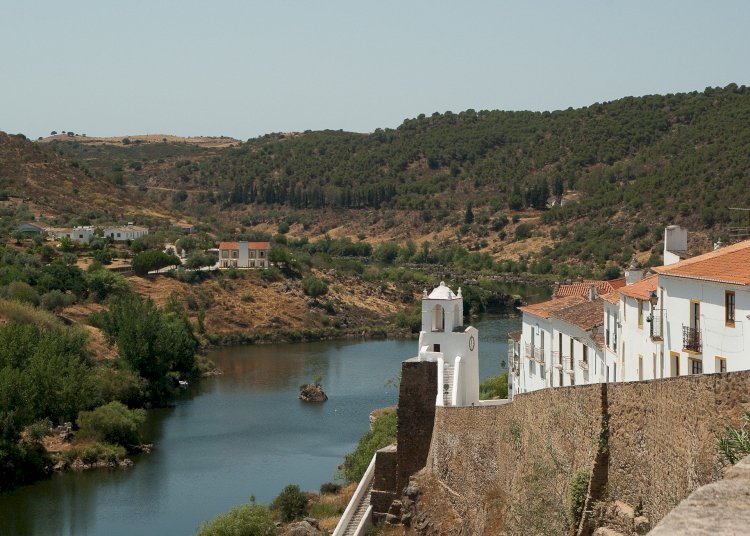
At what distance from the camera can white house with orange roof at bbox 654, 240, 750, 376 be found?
55.9 feet

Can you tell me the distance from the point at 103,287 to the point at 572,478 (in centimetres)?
6569

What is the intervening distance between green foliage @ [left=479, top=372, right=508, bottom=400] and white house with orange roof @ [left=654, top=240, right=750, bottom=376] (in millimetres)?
19196

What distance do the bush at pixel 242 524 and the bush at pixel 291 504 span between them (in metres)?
2.46

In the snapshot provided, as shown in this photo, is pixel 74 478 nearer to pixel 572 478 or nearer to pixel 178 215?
pixel 572 478

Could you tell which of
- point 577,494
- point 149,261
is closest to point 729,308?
point 577,494

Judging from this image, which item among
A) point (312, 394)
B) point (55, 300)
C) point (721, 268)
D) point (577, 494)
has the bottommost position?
point (312, 394)

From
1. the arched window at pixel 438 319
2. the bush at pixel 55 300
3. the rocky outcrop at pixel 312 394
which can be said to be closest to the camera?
the arched window at pixel 438 319

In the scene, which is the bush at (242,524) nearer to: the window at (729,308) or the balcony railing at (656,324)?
the balcony railing at (656,324)

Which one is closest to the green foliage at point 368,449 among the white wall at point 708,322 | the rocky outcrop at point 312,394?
the white wall at point 708,322

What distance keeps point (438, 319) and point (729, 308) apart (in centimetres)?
1109

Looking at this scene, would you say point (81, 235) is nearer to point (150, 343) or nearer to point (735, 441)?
point (150, 343)

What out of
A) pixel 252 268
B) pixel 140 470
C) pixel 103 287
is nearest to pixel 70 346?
pixel 140 470

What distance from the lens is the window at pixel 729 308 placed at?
17.3 m

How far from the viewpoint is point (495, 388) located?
40.9 meters
